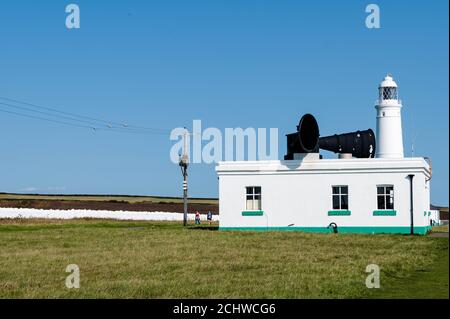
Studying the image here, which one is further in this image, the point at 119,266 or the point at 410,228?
the point at 410,228

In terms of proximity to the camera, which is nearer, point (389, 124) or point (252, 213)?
Answer: point (252, 213)

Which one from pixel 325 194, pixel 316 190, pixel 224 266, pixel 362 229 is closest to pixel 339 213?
pixel 325 194

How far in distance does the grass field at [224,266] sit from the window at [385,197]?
593 centimetres

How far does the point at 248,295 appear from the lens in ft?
46.2

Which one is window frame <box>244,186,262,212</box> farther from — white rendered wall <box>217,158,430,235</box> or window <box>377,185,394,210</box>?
window <box>377,185,394,210</box>

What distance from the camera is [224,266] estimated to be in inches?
786

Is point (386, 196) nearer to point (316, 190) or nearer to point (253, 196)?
point (316, 190)

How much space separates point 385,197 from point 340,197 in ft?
7.77

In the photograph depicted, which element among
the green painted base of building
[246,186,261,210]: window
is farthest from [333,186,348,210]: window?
[246,186,261,210]: window

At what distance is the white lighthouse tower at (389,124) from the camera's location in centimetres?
4503

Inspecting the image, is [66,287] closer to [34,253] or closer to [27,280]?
[27,280]

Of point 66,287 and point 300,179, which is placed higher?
point 300,179
